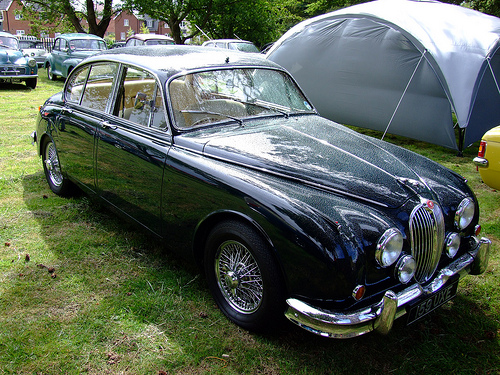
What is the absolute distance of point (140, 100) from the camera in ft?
12.3

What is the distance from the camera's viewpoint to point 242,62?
4043 mm

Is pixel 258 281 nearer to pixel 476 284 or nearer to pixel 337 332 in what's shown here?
pixel 337 332

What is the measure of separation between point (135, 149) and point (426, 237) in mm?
2345

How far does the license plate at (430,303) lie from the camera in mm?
2631

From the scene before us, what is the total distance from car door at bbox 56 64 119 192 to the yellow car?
398 cm

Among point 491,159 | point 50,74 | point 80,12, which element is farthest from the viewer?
point 80,12

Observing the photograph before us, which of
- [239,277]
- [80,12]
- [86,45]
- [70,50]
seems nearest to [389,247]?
[239,277]

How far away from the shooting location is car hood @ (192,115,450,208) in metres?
2.85

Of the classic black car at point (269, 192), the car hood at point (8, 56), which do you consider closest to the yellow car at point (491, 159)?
the classic black car at point (269, 192)

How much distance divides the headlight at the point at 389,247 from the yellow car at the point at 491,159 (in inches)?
112

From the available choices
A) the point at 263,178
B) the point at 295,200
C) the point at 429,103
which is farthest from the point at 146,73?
the point at 429,103

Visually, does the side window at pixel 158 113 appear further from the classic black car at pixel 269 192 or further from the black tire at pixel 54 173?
the black tire at pixel 54 173

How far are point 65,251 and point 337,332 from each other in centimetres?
277

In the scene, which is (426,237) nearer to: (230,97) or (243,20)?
(230,97)
